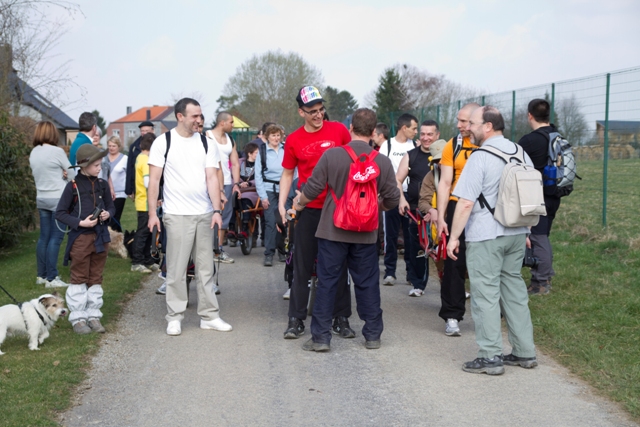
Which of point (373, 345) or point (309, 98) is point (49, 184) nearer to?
point (309, 98)

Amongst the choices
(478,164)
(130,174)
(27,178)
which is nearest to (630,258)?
(478,164)

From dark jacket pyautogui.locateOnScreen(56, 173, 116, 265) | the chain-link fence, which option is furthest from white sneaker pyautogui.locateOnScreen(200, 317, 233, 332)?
the chain-link fence

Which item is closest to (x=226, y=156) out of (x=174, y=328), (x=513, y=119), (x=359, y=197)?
(x=174, y=328)

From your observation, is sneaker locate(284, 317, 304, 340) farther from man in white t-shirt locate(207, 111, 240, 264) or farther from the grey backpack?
man in white t-shirt locate(207, 111, 240, 264)

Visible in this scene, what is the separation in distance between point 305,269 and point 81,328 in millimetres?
2203

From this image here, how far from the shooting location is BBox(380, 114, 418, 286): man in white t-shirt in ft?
32.2

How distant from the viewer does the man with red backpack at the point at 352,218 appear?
20.3 ft

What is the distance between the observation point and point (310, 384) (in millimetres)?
5531

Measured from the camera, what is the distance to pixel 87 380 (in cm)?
566

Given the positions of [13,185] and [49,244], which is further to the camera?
[13,185]

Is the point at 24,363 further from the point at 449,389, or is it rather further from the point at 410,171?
the point at 410,171

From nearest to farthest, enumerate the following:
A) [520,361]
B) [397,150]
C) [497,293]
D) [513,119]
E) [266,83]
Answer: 1. [497,293]
2. [520,361]
3. [397,150]
4. [513,119]
5. [266,83]

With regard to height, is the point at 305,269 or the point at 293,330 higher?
the point at 305,269

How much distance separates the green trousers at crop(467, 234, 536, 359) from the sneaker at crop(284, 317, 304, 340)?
5.97 ft
